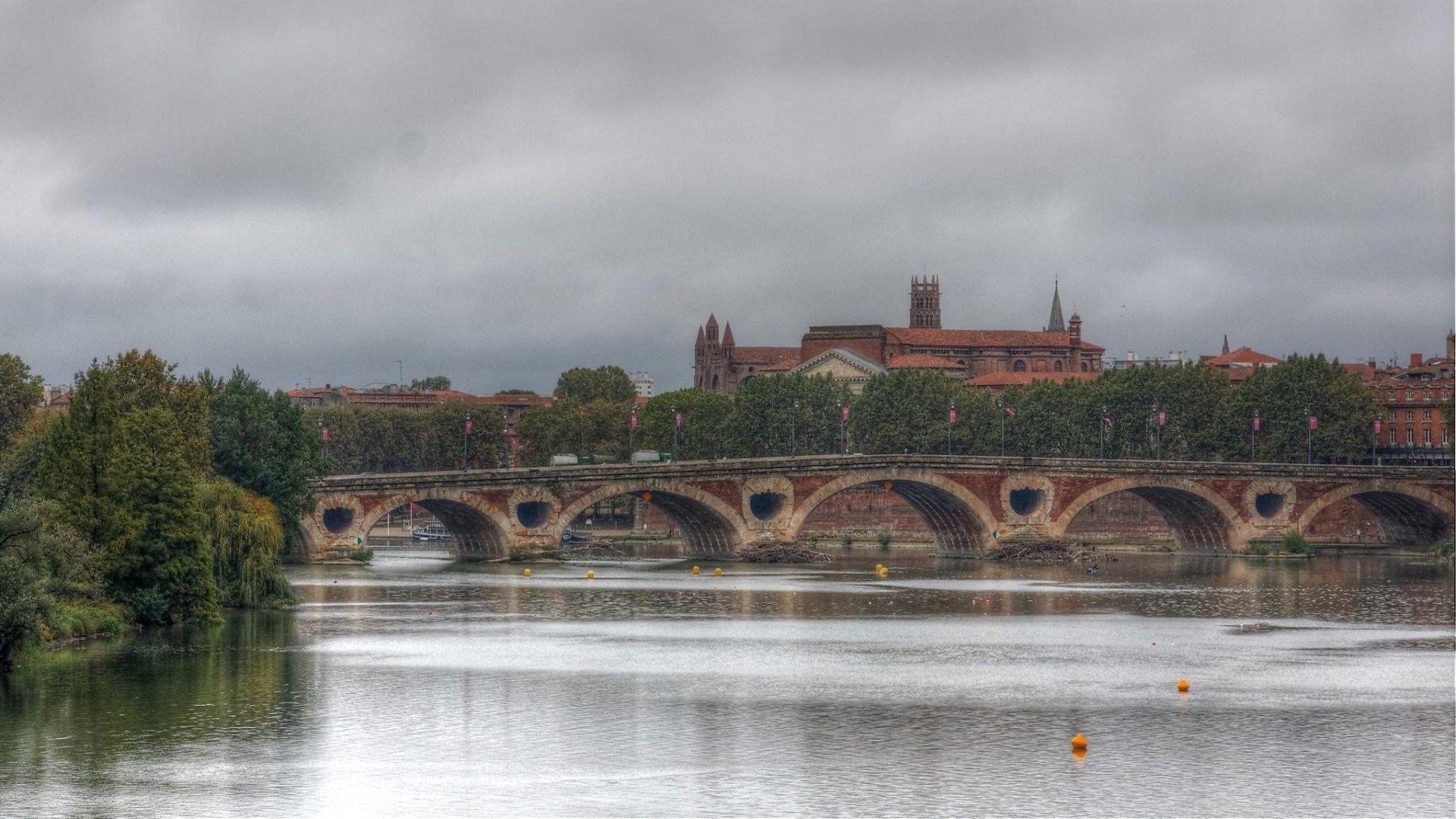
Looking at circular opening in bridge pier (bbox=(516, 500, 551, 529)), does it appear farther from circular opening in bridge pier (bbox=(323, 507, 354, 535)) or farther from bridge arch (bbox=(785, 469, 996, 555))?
bridge arch (bbox=(785, 469, 996, 555))

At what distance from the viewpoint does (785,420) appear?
577 feet

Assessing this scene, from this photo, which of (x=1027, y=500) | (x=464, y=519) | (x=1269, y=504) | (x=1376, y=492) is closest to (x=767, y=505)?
(x=1027, y=500)

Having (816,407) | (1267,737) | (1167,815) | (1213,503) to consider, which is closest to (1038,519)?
(1213,503)

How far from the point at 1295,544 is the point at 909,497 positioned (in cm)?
2542

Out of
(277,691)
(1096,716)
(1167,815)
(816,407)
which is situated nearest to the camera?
(1167,815)

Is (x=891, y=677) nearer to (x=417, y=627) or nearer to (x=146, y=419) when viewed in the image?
(x=417, y=627)

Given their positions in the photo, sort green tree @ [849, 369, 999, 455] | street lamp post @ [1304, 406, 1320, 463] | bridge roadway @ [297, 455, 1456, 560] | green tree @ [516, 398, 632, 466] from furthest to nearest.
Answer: green tree @ [516, 398, 632, 466], green tree @ [849, 369, 999, 455], street lamp post @ [1304, 406, 1320, 463], bridge roadway @ [297, 455, 1456, 560]

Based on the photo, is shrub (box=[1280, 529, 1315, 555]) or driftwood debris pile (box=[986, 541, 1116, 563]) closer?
driftwood debris pile (box=[986, 541, 1116, 563])

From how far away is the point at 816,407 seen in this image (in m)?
178

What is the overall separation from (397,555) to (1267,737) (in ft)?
296

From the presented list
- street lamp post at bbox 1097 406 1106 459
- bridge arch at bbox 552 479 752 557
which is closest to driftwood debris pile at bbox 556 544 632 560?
bridge arch at bbox 552 479 752 557

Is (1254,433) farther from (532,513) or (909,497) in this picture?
(532,513)

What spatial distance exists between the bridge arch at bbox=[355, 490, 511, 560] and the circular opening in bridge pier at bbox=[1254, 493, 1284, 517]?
51.2m

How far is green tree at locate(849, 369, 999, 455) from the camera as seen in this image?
165 metres
